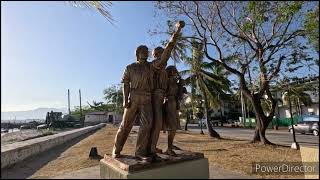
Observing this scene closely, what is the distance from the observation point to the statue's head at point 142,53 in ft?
22.5

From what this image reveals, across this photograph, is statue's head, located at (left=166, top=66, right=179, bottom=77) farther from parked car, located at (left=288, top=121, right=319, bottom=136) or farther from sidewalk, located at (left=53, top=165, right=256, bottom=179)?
parked car, located at (left=288, top=121, right=319, bottom=136)

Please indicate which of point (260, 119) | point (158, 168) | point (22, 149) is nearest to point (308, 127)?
point (260, 119)

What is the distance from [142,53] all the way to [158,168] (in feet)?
7.08

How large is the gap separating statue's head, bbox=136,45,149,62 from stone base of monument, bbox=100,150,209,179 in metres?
1.83

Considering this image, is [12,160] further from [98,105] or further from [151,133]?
[98,105]

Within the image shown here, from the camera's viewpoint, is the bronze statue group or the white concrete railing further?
the white concrete railing

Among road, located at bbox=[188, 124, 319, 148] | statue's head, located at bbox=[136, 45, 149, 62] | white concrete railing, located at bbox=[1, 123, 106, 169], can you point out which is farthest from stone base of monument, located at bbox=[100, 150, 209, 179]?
road, located at bbox=[188, 124, 319, 148]

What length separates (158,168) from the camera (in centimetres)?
602

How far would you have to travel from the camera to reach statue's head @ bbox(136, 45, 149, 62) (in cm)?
685

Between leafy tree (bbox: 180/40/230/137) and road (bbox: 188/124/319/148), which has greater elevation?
leafy tree (bbox: 180/40/230/137)

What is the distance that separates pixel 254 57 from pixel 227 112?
200 ft

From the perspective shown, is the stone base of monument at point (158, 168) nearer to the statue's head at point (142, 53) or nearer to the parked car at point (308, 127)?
the statue's head at point (142, 53)

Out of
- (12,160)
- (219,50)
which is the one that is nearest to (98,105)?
(219,50)

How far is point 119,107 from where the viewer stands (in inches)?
2317
